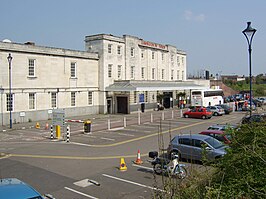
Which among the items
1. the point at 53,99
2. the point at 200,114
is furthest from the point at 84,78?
the point at 200,114

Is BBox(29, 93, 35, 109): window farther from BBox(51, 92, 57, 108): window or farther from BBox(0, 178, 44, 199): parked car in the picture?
BBox(0, 178, 44, 199): parked car

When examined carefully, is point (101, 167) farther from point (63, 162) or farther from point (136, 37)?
point (136, 37)

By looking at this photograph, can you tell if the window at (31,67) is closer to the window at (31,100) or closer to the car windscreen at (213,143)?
the window at (31,100)

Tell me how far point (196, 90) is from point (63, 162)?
151 feet

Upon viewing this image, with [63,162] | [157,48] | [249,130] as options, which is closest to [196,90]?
[157,48]

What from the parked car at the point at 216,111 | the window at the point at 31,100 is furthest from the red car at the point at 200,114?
the window at the point at 31,100

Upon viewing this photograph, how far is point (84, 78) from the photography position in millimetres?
42500

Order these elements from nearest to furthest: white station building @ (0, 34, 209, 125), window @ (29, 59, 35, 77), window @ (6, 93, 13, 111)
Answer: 1. window @ (6, 93, 13, 111)
2. white station building @ (0, 34, 209, 125)
3. window @ (29, 59, 35, 77)

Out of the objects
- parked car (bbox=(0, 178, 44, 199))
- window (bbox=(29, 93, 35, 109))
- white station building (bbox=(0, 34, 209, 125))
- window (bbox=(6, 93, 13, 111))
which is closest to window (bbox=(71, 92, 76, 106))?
white station building (bbox=(0, 34, 209, 125))

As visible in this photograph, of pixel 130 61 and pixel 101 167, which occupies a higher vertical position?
pixel 130 61

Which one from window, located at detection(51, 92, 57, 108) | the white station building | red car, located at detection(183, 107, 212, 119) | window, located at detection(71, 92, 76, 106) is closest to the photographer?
the white station building

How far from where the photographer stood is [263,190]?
4.05 m

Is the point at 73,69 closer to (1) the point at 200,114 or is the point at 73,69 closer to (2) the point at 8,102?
(2) the point at 8,102

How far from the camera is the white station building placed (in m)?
33.6
